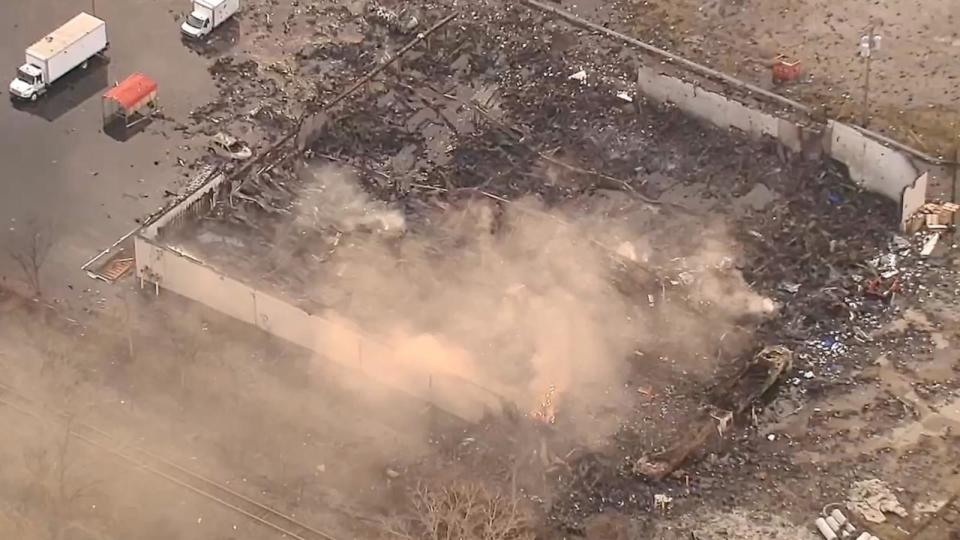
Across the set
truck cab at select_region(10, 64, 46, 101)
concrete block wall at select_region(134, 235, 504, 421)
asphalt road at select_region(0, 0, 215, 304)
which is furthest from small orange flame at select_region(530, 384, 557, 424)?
truck cab at select_region(10, 64, 46, 101)

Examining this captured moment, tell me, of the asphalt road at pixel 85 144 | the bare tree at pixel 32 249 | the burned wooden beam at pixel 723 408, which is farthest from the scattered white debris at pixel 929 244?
the bare tree at pixel 32 249

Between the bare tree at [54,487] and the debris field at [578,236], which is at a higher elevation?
the debris field at [578,236]

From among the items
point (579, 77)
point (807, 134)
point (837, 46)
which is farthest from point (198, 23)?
point (837, 46)

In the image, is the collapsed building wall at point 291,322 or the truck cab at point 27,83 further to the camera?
the truck cab at point 27,83

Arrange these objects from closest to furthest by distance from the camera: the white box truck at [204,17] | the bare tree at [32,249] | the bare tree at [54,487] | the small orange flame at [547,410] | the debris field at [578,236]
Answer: the bare tree at [54,487], the debris field at [578,236], the small orange flame at [547,410], the bare tree at [32,249], the white box truck at [204,17]

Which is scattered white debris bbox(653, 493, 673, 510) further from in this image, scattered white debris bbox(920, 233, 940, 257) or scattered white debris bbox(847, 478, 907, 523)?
scattered white debris bbox(920, 233, 940, 257)

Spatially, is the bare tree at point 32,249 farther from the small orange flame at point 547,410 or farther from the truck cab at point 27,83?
the small orange flame at point 547,410

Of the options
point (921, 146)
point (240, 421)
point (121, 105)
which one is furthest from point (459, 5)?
point (240, 421)
